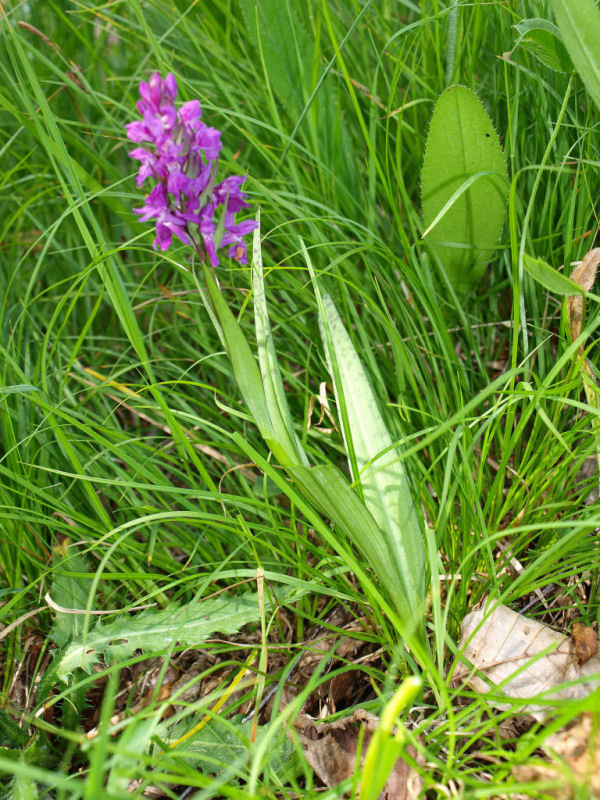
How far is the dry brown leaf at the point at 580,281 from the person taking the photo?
40.3 inches

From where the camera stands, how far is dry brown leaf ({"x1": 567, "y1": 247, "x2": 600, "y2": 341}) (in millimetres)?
1022

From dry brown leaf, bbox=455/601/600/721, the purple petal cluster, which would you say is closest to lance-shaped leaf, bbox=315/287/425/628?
dry brown leaf, bbox=455/601/600/721

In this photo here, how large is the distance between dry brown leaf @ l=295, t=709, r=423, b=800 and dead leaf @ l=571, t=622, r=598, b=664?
287mm

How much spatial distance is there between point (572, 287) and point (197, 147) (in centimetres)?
57

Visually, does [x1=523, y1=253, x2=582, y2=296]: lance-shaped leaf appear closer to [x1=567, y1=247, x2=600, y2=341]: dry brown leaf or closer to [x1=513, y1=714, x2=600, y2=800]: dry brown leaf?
[x1=567, y1=247, x2=600, y2=341]: dry brown leaf

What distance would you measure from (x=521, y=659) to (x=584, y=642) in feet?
0.31

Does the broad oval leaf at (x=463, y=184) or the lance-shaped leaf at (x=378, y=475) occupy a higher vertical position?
the broad oval leaf at (x=463, y=184)

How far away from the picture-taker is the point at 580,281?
3.42ft

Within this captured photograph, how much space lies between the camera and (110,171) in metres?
1.57

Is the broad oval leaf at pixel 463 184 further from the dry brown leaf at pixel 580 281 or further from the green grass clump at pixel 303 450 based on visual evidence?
the dry brown leaf at pixel 580 281

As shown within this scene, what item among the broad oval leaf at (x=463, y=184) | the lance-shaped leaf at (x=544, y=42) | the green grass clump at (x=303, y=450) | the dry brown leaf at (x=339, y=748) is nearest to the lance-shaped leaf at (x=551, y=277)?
the green grass clump at (x=303, y=450)

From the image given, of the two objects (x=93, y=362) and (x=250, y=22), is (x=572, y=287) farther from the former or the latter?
(x=93, y=362)

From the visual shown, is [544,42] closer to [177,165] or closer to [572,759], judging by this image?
[177,165]

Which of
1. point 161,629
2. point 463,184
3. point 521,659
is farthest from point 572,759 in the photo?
point 463,184
